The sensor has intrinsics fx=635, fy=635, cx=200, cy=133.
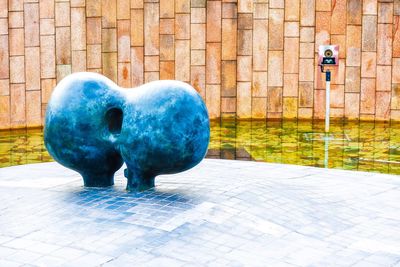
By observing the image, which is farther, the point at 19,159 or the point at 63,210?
the point at 19,159

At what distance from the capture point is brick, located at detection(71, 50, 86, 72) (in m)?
15.2

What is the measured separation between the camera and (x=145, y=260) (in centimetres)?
541

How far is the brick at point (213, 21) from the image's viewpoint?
1541 cm

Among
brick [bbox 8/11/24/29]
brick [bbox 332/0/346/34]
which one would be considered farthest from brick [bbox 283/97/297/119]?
brick [bbox 8/11/24/29]

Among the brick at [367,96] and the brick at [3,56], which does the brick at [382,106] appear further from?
the brick at [3,56]

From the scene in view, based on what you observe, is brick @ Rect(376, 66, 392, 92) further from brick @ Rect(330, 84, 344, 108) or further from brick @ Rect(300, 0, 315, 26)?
brick @ Rect(300, 0, 315, 26)

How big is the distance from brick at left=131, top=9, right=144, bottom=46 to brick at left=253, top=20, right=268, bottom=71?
2752 mm

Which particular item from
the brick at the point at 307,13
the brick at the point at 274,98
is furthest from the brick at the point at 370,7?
the brick at the point at 274,98

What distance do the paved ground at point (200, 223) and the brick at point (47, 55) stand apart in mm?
6932

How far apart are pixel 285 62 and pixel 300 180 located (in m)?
7.15

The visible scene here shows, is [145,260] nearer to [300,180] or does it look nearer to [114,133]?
[114,133]

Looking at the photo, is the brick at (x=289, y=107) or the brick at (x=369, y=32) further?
the brick at (x=289, y=107)

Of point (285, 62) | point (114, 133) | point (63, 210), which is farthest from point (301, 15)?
point (63, 210)

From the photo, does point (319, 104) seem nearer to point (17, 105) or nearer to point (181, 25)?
point (181, 25)
